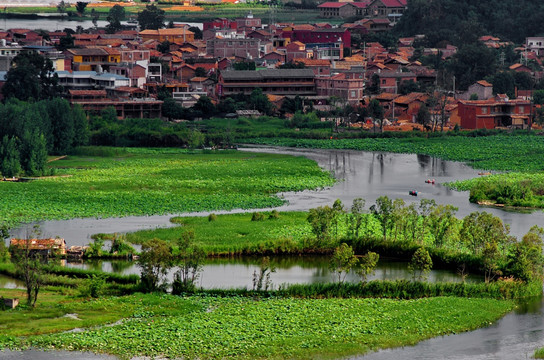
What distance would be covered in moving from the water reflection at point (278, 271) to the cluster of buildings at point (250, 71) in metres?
29.7

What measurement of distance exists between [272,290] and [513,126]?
3450 centimetres

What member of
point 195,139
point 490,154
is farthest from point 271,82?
point 490,154

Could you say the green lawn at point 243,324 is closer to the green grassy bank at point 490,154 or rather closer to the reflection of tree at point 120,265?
the reflection of tree at point 120,265

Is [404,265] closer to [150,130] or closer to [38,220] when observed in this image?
[38,220]

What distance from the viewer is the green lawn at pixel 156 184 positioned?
3684 centimetres

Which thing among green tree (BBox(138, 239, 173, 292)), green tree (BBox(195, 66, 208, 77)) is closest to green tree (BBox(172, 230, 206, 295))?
green tree (BBox(138, 239, 173, 292))

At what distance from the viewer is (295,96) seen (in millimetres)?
→ 65438

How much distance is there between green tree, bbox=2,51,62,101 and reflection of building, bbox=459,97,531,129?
21104 millimetres

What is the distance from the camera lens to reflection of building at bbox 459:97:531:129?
58.8 m

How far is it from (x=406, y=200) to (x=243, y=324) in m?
16.3

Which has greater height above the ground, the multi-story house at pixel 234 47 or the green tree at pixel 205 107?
the multi-story house at pixel 234 47

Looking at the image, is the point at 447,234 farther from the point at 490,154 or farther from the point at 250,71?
the point at 250,71

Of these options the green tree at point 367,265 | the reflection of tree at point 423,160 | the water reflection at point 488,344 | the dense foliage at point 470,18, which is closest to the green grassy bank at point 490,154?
Answer: the reflection of tree at point 423,160

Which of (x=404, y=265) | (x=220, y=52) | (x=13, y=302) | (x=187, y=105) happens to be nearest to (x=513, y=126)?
(x=187, y=105)
